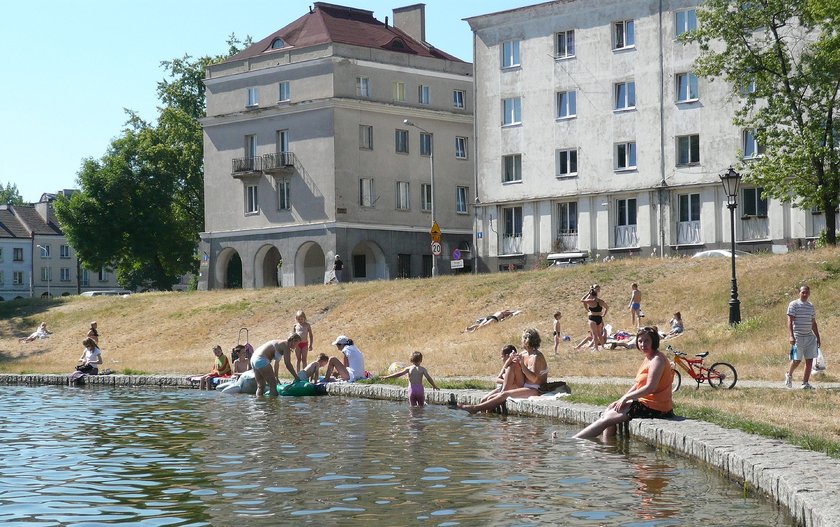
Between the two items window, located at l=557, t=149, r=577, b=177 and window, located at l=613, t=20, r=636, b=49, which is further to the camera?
window, located at l=557, t=149, r=577, b=177

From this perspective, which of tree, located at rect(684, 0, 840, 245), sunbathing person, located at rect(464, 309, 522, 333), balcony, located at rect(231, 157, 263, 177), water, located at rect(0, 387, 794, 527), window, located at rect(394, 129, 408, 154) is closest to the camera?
water, located at rect(0, 387, 794, 527)

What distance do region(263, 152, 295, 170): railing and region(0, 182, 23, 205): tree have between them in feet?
377

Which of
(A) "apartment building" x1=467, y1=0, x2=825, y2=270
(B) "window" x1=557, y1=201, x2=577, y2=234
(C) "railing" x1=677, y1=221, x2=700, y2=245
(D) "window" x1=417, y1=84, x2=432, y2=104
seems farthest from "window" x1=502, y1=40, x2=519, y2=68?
(C) "railing" x1=677, y1=221, x2=700, y2=245

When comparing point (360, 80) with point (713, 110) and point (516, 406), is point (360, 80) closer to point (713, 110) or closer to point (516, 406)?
point (713, 110)

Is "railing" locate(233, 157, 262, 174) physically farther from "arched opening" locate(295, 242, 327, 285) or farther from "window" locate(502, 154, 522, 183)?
"window" locate(502, 154, 522, 183)

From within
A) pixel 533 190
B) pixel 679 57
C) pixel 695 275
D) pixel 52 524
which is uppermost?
pixel 679 57

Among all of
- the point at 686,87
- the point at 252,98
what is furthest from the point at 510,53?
the point at 252,98

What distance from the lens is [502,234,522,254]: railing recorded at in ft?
216

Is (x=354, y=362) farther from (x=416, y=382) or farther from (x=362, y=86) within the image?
(x=362, y=86)

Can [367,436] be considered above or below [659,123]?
below

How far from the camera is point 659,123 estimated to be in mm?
60250

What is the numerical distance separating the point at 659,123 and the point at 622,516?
162ft

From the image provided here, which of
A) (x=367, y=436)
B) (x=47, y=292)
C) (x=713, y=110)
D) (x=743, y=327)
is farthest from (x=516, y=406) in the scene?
(x=47, y=292)

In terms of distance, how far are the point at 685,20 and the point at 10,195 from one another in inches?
5703
